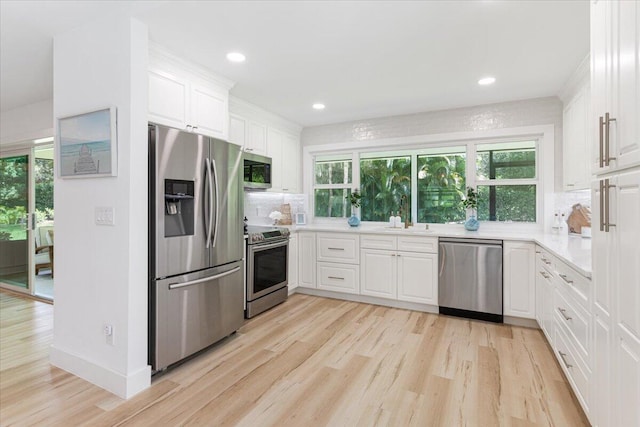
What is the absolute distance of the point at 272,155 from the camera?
14.7 feet

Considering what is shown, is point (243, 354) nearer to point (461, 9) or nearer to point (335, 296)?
point (335, 296)

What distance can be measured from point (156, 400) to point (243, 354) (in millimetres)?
764

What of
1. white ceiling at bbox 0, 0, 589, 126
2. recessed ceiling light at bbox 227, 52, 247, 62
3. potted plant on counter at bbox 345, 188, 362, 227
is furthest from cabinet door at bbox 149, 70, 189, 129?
potted plant on counter at bbox 345, 188, 362, 227

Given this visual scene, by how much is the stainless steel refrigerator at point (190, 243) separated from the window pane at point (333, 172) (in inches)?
91.9

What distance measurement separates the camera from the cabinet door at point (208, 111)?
291 centimetres

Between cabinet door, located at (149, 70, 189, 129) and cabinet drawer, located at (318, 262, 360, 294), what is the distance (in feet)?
8.26

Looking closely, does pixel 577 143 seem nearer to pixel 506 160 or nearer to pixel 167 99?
pixel 506 160

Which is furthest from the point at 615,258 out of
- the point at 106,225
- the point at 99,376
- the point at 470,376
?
the point at 99,376

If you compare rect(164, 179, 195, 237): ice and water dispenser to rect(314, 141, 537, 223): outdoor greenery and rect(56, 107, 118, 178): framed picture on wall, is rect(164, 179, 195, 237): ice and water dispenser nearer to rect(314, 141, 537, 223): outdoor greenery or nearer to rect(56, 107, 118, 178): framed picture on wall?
rect(56, 107, 118, 178): framed picture on wall

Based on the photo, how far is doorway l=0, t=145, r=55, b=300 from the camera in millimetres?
4559

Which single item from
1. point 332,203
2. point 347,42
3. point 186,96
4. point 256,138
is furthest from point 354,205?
point 186,96

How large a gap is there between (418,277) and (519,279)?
101 centimetres

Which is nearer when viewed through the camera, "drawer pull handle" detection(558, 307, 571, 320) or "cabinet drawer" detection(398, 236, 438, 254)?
"drawer pull handle" detection(558, 307, 571, 320)

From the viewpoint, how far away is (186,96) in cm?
281
